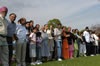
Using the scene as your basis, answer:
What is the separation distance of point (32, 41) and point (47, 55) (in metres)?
1.63

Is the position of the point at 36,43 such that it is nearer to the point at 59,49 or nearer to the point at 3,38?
the point at 59,49

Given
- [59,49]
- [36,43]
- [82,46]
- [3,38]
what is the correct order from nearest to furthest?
[3,38], [36,43], [59,49], [82,46]

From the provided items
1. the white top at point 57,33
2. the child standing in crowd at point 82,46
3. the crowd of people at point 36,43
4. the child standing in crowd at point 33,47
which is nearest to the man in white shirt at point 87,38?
the crowd of people at point 36,43

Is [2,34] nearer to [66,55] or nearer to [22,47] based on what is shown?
[22,47]

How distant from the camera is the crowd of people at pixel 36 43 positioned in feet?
19.8

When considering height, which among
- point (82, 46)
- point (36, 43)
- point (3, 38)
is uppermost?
point (3, 38)

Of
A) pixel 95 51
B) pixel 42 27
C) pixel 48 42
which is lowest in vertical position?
pixel 95 51

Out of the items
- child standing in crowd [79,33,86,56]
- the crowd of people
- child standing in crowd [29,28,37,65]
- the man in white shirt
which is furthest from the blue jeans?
the man in white shirt

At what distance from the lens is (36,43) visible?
30.9 feet

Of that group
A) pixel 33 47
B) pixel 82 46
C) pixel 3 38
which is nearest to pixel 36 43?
pixel 33 47

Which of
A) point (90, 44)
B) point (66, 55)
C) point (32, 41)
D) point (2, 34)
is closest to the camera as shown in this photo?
point (2, 34)

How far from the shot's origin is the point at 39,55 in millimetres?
9562

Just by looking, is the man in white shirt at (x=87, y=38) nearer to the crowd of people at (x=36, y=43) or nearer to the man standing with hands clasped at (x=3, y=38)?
the crowd of people at (x=36, y=43)

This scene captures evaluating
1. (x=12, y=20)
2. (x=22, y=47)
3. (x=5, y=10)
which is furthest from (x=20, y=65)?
(x=5, y=10)
